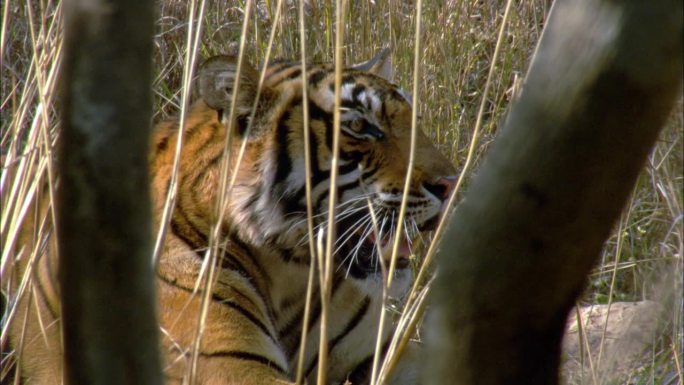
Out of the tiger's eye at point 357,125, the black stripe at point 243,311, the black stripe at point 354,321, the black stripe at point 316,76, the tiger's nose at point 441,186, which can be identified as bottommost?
the black stripe at point 354,321

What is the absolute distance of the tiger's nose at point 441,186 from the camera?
8.98 ft

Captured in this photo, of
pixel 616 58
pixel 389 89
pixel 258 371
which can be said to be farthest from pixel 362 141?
pixel 616 58

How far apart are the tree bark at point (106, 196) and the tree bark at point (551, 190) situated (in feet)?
0.98

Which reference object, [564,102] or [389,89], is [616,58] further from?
[389,89]

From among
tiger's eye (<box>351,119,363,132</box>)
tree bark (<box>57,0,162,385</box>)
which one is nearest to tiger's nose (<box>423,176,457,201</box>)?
tiger's eye (<box>351,119,363,132</box>)

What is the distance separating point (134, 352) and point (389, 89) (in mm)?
1897

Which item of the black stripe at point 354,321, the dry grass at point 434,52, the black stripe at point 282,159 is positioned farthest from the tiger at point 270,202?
the dry grass at point 434,52

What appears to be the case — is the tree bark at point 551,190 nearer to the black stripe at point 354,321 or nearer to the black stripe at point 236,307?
the black stripe at point 236,307

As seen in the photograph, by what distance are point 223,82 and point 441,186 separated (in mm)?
637

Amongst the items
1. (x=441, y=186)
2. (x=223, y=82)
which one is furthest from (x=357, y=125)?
(x=223, y=82)

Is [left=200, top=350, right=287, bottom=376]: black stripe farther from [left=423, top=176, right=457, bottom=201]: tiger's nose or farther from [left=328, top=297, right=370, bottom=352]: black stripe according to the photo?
[left=423, top=176, right=457, bottom=201]: tiger's nose

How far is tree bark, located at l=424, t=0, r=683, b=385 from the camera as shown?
0.84 m

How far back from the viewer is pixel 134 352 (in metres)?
1.05

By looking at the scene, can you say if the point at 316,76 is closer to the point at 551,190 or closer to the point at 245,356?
the point at 245,356
